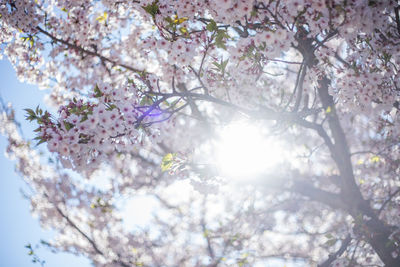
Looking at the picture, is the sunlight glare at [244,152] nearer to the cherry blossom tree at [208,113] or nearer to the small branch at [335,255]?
the cherry blossom tree at [208,113]

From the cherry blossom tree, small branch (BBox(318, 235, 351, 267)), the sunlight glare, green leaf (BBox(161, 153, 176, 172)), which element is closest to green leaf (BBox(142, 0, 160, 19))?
the cherry blossom tree

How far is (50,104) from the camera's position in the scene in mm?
7703

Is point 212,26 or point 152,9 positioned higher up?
point 152,9

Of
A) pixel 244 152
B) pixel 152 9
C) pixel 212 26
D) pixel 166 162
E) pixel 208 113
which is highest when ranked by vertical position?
pixel 208 113

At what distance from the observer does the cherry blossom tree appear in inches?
95.4

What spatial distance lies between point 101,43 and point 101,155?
4.66 meters

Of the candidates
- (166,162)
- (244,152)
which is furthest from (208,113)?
(166,162)

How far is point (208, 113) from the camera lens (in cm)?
740

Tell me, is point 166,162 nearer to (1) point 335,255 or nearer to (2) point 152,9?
(2) point 152,9

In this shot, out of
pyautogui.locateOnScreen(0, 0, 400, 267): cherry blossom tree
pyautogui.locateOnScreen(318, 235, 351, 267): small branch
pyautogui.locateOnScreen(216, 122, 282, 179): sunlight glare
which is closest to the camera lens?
pyautogui.locateOnScreen(0, 0, 400, 267): cherry blossom tree

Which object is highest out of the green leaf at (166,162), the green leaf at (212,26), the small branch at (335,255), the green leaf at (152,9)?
the green leaf at (152,9)

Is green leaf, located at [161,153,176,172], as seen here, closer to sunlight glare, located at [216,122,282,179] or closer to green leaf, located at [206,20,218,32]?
sunlight glare, located at [216,122,282,179]

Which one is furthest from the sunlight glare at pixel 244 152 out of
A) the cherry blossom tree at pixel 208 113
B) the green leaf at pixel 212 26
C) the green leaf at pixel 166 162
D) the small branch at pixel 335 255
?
the green leaf at pixel 212 26

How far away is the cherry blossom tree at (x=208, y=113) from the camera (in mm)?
2424
